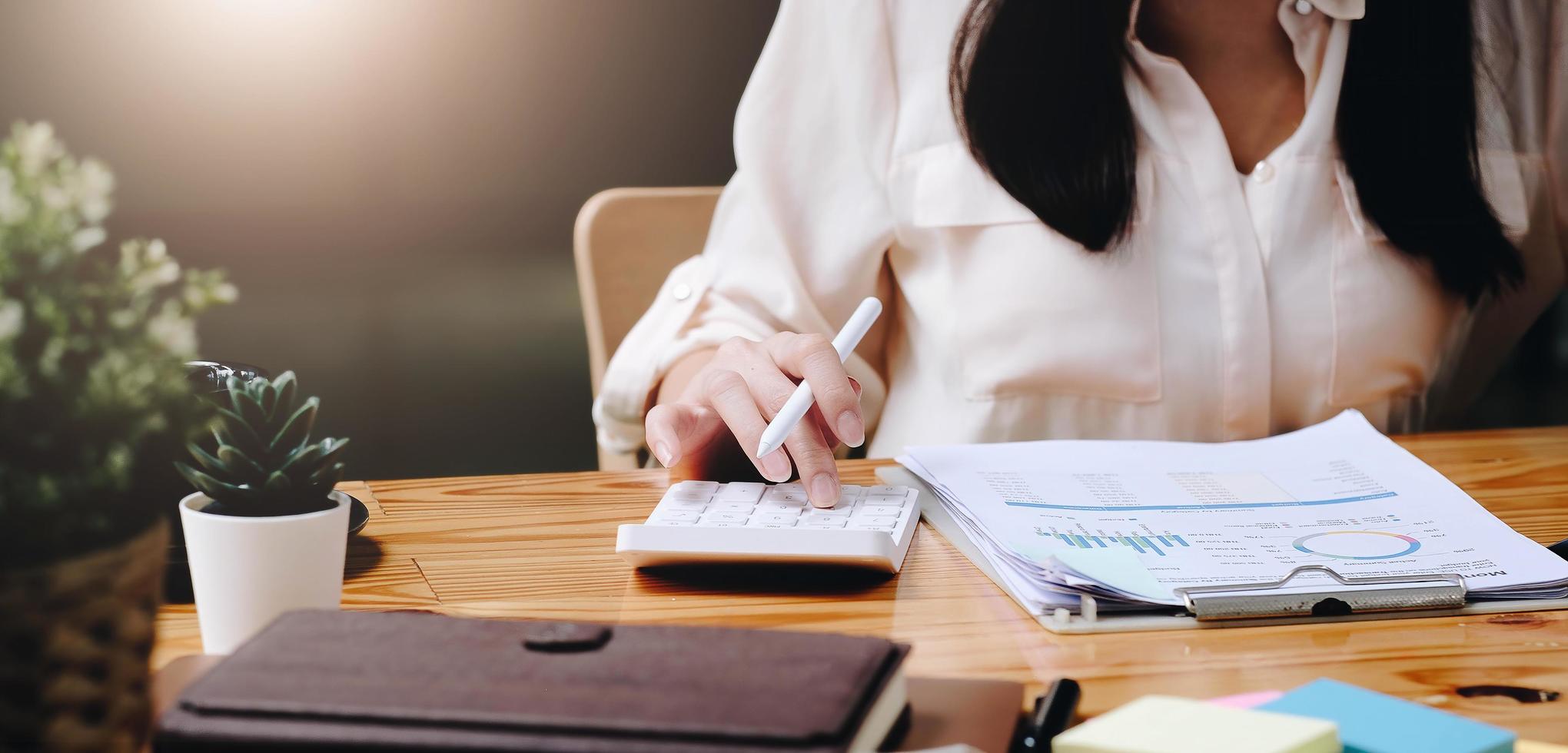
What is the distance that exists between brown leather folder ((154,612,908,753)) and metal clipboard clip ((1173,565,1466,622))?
206 millimetres

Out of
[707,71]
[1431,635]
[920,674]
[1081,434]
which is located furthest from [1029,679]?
[707,71]

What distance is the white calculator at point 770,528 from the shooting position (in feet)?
1.82

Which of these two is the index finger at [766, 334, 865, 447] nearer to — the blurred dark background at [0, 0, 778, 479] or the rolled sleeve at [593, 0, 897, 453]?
the rolled sleeve at [593, 0, 897, 453]

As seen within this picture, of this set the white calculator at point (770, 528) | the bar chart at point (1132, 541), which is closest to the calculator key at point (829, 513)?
the white calculator at point (770, 528)

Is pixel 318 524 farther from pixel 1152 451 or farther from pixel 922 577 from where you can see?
pixel 1152 451

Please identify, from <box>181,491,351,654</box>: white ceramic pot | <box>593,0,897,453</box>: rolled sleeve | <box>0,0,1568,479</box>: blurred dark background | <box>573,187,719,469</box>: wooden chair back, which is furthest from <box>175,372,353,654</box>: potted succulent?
<box>0,0,1568,479</box>: blurred dark background

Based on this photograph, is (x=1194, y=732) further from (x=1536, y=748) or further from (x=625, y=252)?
(x=625, y=252)

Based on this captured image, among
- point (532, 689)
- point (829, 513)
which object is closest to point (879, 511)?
point (829, 513)

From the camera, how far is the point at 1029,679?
0.45 meters

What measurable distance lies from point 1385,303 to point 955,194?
36cm

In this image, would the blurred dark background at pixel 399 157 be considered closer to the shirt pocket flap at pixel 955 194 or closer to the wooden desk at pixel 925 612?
the shirt pocket flap at pixel 955 194

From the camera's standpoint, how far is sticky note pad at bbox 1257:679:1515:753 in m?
0.35

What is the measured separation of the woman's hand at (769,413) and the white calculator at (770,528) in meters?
0.02

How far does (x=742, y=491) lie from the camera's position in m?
0.68
